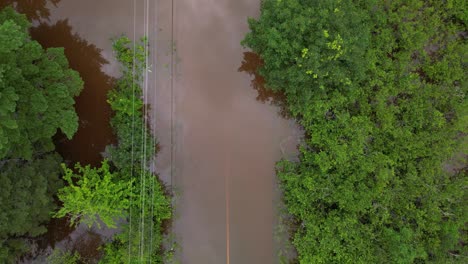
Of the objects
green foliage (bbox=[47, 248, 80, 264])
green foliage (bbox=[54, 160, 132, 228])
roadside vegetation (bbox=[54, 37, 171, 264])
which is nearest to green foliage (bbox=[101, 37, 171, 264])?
roadside vegetation (bbox=[54, 37, 171, 264])

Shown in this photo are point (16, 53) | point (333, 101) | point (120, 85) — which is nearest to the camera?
point (16, 53)

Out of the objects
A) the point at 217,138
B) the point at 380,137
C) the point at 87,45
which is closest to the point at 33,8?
the point at 87,45

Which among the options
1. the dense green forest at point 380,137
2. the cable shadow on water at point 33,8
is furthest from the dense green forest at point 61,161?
the dense green forest at point 380,137

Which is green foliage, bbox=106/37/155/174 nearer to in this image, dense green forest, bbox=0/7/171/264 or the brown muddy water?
dense green forest, bbox=0/7/171/264

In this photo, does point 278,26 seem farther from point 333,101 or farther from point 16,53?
point 16,53

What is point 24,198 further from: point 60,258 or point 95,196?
point 60,258

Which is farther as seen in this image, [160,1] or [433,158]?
[160,1]

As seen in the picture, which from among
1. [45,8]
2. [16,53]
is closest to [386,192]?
[16,53]
